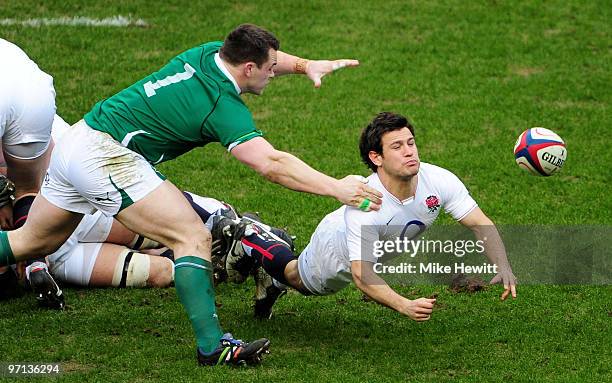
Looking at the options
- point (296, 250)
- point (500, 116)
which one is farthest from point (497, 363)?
point (500, 116)

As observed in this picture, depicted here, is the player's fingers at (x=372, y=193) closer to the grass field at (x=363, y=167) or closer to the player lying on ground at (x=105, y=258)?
the grass field at (x=363, y=167)

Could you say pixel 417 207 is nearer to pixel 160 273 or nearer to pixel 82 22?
pixel 160 273

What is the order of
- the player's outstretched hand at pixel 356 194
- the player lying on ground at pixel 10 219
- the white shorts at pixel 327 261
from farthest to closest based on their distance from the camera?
1. the player lying on ground at pixel 10 219
2. the white shorts at pixel 327 261
3. the player's outstretched hand at pixel 356 194

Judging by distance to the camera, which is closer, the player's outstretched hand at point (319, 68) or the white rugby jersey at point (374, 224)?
the white rugby jersey at point (374, 224)

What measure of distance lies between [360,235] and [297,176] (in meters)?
0.62

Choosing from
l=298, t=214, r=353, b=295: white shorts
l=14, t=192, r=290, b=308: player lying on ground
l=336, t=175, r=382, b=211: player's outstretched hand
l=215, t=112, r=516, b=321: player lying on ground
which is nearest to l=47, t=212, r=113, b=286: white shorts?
l=14, t=192, r=290, b=308: player lying on ground

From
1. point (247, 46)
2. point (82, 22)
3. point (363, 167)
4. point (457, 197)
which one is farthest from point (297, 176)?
point (82, 22)

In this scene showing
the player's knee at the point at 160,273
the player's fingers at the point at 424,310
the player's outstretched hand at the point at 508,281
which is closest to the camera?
the player's fingers at the point at 424,310

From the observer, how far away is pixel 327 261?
7.46 m

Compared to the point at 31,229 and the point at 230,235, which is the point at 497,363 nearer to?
the point at 230,235

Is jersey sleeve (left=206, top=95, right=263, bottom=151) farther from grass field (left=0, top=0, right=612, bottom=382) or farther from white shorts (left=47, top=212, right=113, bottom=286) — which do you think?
white shorts (left=47, top=212, right=113, bottom=286)

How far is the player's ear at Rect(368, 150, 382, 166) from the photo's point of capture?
7309 millimetres

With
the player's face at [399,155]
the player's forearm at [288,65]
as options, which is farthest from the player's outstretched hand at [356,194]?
the player's forearm at [288,65]

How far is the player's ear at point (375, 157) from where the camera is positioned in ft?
24.0
